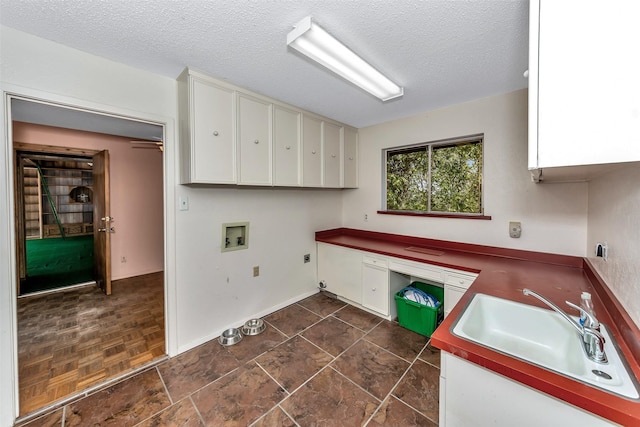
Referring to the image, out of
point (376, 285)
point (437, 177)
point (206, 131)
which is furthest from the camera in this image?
point (437, 177)

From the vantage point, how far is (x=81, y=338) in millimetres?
2410

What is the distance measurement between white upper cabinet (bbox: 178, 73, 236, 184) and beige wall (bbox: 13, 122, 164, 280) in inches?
107

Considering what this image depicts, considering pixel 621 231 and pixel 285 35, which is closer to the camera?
pixel 621 231

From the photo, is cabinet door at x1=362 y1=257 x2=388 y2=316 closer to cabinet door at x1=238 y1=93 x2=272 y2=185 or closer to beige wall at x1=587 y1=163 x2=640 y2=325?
cabinet door at x1=238 y1=93 x2=272 y2=185

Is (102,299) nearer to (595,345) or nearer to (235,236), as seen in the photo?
(235,236)

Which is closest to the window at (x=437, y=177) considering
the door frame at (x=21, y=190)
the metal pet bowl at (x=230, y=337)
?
the metal pet bowl at (x=230, y=337)

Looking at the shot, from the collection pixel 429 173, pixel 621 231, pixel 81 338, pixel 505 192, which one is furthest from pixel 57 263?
pixel 621 231

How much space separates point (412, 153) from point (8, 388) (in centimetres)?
401

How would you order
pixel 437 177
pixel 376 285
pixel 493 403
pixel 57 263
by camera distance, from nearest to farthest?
pixel 493 403, pixel 376 285, pixel 437 177, pixel 57 263

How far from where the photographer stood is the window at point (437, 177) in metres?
2.66

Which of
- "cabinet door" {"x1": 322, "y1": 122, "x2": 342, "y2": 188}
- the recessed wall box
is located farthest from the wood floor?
"cabinet door" {"x1": 322, "y1": 122, "x2": 342, "y2": 188}

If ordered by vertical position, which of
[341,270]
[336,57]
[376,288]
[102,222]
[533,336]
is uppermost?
[336,57]

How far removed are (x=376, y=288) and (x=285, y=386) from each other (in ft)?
4.59

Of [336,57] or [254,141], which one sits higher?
[336,57]
